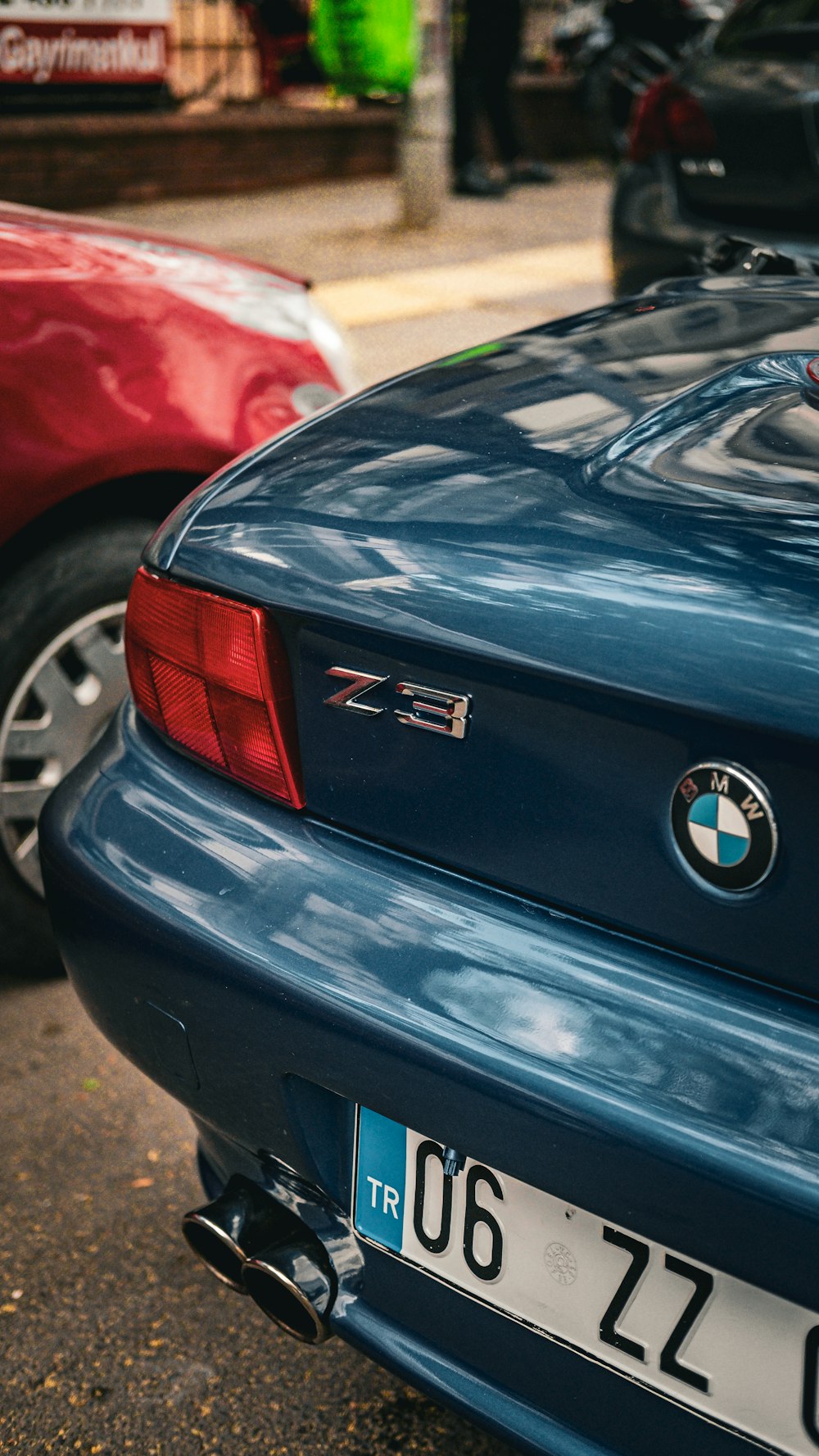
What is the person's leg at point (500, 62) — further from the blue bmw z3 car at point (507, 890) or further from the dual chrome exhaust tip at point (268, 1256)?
the dual chrome exhaust tip at point (268, 1256)

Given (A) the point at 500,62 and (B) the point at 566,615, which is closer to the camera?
(B) the point at 566,615

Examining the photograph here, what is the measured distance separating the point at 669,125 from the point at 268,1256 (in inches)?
158

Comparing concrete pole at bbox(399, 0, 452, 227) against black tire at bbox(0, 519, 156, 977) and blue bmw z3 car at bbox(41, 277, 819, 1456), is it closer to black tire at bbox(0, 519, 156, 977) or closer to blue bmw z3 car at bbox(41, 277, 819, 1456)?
black tire at bbox(0, 519, 156, 977)

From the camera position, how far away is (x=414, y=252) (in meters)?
8.95

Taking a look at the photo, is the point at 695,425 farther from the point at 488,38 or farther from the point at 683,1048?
the point at 488,38

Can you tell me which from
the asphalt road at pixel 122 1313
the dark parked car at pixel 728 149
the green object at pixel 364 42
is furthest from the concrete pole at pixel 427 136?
the asphalt road at pixel 122 1313

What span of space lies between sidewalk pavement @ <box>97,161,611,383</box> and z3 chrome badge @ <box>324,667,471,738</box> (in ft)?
14.3

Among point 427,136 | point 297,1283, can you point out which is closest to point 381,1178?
point 297,1283

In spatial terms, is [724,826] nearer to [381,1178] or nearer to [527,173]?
[381,1178]

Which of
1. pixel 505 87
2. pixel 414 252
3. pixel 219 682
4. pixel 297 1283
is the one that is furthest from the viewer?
pixel 505 87

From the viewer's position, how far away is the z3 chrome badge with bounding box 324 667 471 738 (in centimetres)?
139

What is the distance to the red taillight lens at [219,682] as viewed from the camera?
156 cm

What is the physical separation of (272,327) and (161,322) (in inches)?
10.4

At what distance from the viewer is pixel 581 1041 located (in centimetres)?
125
